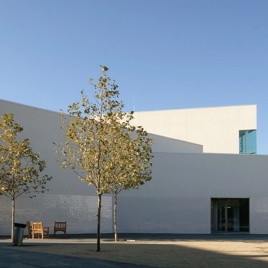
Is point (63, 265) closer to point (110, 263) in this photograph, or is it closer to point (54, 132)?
point (110, 263)

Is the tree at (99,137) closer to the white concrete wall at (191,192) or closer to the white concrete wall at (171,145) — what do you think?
the white concrete wall at (191,192)

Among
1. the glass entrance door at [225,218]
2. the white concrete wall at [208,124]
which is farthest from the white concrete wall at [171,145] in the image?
the glass entrance door at [225,218]

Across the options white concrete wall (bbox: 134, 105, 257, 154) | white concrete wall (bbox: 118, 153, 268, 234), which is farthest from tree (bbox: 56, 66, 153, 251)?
white concrete wall (bbox: 134, 105, 257, 154)

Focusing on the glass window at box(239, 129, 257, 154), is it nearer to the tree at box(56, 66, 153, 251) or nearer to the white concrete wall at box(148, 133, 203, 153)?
the white concrete wall at box(148, 133, 203, 153)

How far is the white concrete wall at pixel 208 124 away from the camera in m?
44.8

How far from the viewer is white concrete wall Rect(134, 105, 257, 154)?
44.8 meters

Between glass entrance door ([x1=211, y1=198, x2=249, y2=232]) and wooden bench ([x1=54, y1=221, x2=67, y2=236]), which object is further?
glass entrance door ([x1=211, y1=198, x2=249, y2=232])

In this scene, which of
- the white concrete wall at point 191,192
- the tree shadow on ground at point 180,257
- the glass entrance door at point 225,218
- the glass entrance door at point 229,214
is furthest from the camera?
the glass entrance door at point 225,218

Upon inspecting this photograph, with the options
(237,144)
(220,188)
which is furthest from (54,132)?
(237,144)

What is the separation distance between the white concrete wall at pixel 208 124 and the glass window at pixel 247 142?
0.50 m

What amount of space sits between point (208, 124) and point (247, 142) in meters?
3.80

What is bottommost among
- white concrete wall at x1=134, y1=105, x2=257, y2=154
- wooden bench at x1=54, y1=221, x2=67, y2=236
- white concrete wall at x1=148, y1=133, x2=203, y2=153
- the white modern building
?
wooden bench at x1=54, y1=221, x2=67, y2=236

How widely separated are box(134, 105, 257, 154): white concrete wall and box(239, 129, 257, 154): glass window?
503 mm

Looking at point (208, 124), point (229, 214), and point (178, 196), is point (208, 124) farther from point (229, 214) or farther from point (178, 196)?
point (178, 196)
